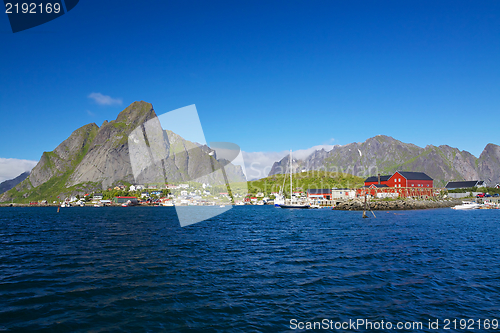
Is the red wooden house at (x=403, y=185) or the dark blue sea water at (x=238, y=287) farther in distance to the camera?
the red wooden house at (x=403, y=185)

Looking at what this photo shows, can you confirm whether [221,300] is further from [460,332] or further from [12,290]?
[12,290]

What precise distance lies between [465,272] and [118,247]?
31728mm

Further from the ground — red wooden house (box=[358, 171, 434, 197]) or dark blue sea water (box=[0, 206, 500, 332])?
red wooden house (box=[358, 171, 434, 197])

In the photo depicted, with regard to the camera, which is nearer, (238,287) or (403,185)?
(238,287)

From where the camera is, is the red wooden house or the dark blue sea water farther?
the red wooden house

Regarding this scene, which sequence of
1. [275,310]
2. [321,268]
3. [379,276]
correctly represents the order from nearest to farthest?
[275,310], [379,276], [321,268]

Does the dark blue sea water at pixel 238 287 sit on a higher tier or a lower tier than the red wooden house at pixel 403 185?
lower

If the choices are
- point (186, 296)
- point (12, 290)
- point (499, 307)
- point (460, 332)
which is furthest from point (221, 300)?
point (499, 307)

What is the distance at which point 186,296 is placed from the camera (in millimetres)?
15727

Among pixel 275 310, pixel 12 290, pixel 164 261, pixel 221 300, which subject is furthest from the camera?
pixel 164 261

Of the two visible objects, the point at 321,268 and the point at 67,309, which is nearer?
the point at 67,309

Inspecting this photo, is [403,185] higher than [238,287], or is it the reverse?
[403,185]

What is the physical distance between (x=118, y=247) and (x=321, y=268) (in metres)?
21.9

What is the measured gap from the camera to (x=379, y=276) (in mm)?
19453
